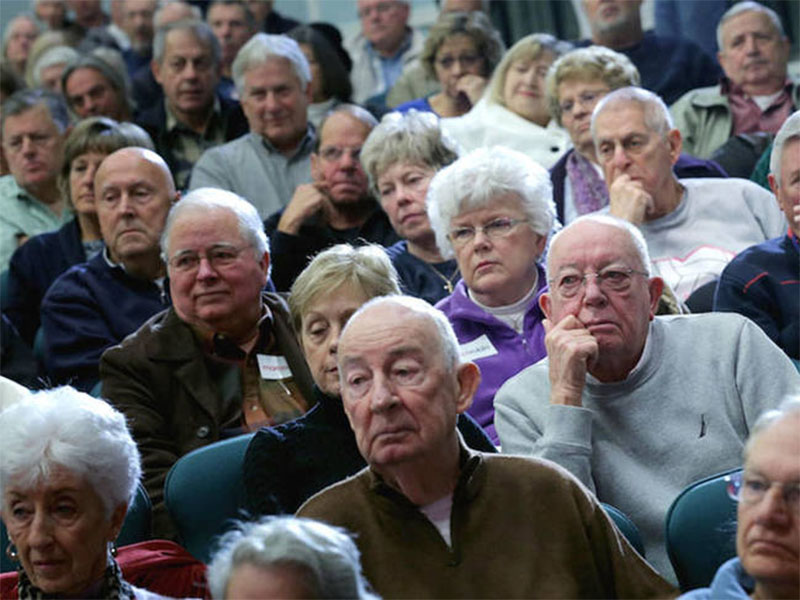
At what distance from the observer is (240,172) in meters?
4.90

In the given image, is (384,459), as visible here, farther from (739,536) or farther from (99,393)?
(99,393)

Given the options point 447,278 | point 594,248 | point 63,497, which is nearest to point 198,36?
point 447,278

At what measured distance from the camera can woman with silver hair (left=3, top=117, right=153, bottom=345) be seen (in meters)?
4.47

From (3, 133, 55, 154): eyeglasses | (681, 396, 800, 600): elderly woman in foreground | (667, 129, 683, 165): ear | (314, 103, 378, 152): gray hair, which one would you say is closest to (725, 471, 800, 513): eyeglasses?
(681, 396, 800, 600): elderly woman in foreground

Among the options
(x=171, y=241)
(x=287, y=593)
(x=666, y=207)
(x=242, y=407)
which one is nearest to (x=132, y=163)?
(x=171, y=241)

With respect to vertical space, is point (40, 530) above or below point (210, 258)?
below

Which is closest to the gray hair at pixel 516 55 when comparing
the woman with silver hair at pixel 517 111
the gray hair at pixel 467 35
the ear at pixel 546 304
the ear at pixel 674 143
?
the woman with silver hair at pixel 517 111

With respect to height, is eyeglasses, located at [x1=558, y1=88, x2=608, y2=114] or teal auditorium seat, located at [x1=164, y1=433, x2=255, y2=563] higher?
eyeglasses, located at [x1=558, y1=88, x2=608, y2=114]

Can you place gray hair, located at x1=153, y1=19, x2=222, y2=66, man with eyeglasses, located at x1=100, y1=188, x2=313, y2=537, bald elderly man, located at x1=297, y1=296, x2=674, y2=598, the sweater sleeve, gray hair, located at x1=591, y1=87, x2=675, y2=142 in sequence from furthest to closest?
1. gray hair, located at x1=153, y1=19, x2=222, y2=66
2. gray hair, located at x1=591, y1=87, x2=675, y2=142
3. man with eyeglasses, located at x1=100, y1=188, x2=313, y2=537
4. the sweater sleeve
5. bald elderly man, located at x1=297, y1=296, x2=674, y2=598

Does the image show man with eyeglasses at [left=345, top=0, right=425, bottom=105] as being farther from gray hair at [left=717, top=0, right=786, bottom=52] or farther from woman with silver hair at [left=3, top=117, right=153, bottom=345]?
woman with silver hair at [left=3, top=117, right=153, bottom=345]

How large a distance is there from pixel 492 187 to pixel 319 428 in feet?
3.19

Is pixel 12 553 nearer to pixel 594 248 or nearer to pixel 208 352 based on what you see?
pixel 208 352

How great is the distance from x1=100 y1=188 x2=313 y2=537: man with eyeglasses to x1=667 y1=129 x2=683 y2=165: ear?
1271mm

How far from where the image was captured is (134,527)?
2760 mm
